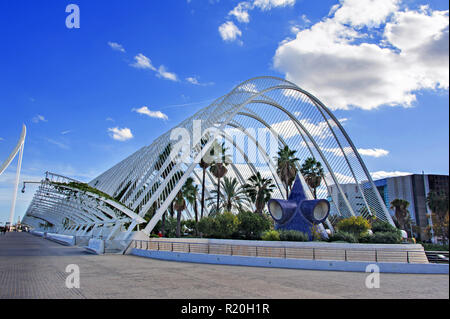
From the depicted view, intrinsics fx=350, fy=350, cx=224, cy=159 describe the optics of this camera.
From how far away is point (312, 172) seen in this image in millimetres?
51625

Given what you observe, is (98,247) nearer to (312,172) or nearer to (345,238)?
(345,238)

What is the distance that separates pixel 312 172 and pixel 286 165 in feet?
24.2

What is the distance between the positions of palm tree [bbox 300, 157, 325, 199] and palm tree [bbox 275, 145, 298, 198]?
483 cm

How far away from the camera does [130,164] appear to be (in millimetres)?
49594

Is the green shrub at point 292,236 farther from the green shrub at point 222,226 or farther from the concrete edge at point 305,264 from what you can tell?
the concrete edge at point 305,264

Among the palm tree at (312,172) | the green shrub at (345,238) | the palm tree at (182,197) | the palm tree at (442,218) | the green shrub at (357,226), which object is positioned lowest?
the green shrub at (345,238)

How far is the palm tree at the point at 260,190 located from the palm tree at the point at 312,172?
819 centimetres

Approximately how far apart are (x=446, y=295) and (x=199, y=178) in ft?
175

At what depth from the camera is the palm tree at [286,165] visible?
4612 centimetres

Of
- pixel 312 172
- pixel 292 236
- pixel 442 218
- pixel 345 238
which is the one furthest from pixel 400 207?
pixel 442 218

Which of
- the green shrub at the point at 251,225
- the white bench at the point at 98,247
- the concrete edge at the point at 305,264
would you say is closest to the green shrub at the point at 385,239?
the green shrub at the point at 251,225
